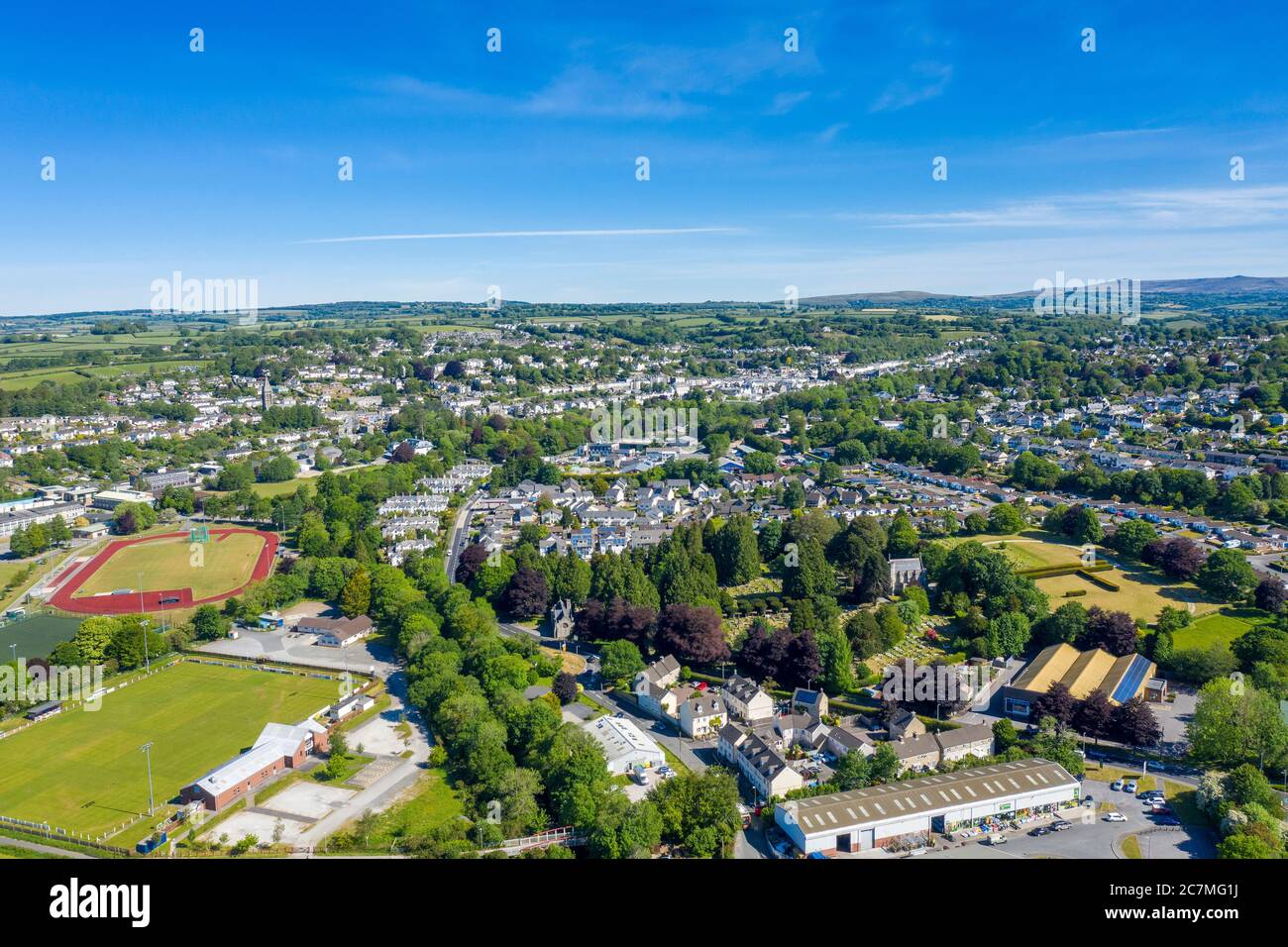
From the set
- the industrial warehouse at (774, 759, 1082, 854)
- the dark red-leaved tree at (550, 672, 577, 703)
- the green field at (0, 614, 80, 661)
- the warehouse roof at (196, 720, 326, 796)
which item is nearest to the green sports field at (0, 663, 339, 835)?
the warehouse roof at (196, 720, 326, 796)

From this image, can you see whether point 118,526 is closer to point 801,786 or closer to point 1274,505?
point 801,786

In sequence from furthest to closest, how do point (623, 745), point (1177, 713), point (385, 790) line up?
point (1177, 713), point (623, 745), point (385, 790)

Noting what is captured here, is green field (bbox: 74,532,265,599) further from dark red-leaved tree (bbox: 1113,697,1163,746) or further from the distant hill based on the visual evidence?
the distant hill

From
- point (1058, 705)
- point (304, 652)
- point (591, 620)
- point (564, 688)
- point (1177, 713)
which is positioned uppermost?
point (591, 620)

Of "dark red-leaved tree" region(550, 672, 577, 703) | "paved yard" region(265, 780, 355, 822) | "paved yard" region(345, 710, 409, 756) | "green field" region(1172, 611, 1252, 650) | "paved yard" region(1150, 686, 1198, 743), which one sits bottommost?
"paved yard" region(265, 780, 355, 822)

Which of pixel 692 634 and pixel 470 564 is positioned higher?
pixel 470 564

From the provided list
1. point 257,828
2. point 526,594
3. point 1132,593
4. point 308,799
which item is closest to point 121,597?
point 526,594

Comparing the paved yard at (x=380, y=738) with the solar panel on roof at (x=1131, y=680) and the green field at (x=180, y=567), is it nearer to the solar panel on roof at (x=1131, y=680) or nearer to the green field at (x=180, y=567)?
the green field at (x=180, y=567)

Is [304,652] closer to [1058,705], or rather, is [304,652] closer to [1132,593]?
[1058,705]
